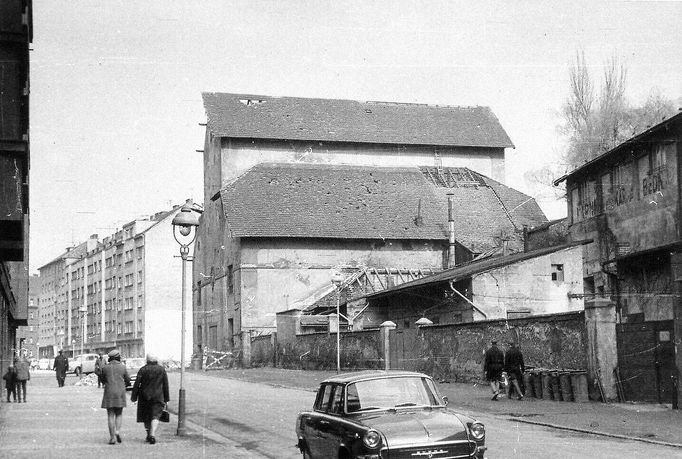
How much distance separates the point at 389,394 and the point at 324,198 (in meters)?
45.5

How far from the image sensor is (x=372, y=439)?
33.5 ft

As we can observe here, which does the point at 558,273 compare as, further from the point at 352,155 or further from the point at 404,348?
the point at 352,155

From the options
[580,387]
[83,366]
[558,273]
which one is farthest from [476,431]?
[83,366]

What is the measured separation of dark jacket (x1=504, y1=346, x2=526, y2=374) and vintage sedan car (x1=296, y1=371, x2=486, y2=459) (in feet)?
42.5

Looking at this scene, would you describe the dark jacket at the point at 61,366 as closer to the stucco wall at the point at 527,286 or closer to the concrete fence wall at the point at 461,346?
the concrete fence wall at the point at 461,346

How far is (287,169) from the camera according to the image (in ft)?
192

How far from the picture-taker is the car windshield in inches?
441

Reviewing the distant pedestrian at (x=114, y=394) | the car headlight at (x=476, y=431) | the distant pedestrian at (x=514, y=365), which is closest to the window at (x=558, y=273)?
the distant pedestrian at (x=514, y=365)

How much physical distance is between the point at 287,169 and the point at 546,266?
24.7 meters

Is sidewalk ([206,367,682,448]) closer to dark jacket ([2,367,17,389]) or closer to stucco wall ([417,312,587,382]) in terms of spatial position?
stucco wall ([417,312,587,382])

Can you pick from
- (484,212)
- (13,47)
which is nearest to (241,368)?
(484,212)

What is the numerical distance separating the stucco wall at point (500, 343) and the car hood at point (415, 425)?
13.7 metres

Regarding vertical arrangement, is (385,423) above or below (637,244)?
below

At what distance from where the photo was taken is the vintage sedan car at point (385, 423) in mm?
10211
